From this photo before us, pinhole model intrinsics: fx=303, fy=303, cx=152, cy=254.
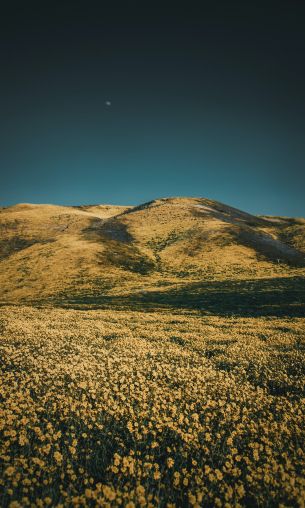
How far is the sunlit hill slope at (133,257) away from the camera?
46906 mm

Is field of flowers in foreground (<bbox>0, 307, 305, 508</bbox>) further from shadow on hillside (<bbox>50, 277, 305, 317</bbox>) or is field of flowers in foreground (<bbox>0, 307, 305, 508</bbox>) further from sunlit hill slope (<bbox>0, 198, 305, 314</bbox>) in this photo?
sunlit hill slope (<bbox>0, 198, 305, 314</bbox>)

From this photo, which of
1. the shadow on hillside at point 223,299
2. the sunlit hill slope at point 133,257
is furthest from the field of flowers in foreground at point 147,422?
the sunlit hill slope at point 133,257

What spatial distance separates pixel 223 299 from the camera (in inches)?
1470

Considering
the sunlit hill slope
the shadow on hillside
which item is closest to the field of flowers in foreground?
the shadow on hillside

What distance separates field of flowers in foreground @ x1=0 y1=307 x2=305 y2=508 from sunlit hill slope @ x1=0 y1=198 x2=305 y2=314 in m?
21.0

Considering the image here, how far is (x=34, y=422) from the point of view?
30.2ft

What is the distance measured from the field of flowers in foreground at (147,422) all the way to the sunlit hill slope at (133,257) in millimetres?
20994

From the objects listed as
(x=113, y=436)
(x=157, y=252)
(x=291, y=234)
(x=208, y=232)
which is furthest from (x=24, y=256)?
(x=291, y=234)

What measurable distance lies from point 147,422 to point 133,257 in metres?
60.5

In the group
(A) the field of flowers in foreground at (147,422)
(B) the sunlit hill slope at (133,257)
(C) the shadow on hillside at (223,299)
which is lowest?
(A) the field of flowers in foreground at (147,422)

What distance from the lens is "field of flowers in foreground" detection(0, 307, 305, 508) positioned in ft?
24.7

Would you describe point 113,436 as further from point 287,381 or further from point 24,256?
point 24,256

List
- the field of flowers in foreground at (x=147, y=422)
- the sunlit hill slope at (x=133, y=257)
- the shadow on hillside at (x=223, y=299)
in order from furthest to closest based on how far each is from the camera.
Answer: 1. the sunlit hill slope at (x=133, y=257)
2. the shadow on hillside at (x=223, y=299)
3. the field of flowers in foreground at (x=147, y=422)

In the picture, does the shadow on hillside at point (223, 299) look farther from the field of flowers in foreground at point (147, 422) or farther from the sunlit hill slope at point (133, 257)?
the field of flowers in foreground at point (147, 422)
